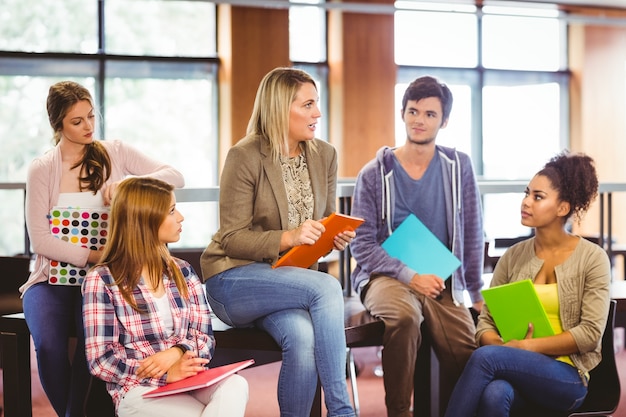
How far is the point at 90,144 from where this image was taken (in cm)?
290

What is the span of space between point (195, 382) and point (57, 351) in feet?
2.16

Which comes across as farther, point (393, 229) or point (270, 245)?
point (393, 229)

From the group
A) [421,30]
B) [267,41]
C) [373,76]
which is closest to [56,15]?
[267,41]

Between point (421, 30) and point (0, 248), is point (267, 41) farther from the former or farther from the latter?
point (0, 248)

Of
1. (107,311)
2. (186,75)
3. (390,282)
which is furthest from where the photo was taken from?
Result: (186,75)

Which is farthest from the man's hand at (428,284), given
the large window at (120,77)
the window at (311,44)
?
the window at (311,44)

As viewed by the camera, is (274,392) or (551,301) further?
(274,392)

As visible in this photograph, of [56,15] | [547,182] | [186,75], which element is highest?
[56,15]

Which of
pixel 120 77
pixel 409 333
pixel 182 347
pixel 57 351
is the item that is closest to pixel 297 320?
pixel 182 347

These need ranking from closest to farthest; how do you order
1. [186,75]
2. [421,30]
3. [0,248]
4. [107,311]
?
[107,311], [0,248], [186,75], [421,30]

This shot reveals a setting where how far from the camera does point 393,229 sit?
3219 mm

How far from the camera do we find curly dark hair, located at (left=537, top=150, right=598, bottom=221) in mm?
2777

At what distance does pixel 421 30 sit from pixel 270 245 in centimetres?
702

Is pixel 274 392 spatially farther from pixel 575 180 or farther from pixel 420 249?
pixel 575 180
